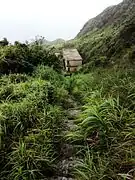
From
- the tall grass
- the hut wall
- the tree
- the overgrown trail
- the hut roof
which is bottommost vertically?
the overgrown trail

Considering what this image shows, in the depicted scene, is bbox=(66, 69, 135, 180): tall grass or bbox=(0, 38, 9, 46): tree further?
bbox=(0, 38, 9, 46): tree

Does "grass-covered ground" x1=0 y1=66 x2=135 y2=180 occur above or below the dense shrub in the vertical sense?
below

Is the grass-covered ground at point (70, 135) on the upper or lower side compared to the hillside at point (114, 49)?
lower

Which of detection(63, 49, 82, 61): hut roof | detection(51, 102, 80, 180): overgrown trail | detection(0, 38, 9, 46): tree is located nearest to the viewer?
detection(51, 102, 80, 180): overgrown trail

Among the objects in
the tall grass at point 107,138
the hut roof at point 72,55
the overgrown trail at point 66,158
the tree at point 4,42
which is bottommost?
the overgrown trail at point 66,158

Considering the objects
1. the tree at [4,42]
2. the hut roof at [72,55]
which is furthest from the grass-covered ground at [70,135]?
the hut roof at [72,55]

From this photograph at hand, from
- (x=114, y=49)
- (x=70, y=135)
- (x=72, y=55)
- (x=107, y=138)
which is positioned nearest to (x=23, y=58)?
(x=114, y=49)

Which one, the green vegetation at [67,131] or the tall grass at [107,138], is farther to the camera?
the green vegetation at [67,131]

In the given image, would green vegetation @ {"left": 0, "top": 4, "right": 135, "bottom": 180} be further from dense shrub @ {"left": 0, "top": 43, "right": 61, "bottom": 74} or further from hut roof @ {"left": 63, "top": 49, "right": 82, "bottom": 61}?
hut roof @ {"left": 63, "top": 49, "right": 82, "bottom": 61}

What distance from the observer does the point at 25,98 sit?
5051 mm

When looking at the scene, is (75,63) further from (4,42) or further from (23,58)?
(23,58)

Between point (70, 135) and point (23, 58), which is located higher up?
point (23, 58)

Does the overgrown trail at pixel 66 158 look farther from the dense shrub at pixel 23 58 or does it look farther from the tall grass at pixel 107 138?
the dense shrub at pixel 23 58

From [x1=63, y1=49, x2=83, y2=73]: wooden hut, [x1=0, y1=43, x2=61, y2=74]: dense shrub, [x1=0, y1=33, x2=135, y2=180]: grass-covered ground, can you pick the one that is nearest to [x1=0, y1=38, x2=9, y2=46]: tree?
[x1=0, y1=43, x2=61, y2=74]: dense shrub
